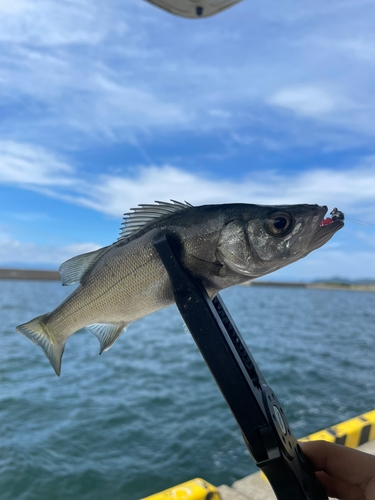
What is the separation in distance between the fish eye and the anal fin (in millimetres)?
621

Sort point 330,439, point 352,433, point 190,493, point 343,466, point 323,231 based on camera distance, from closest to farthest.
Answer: point 323,231
point 343,466
point 190,493
point 330,439
point 352,433

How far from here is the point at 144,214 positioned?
4.25 feet

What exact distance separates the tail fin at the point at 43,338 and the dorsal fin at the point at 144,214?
0.45 meters

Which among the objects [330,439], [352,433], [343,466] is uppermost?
[343,466]

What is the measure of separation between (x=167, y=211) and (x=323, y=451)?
4.13ft

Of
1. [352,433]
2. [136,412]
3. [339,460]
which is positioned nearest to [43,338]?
[339,460]

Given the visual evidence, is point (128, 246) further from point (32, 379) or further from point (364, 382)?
point (364, 382)

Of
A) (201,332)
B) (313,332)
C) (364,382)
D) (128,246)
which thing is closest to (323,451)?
(201,332)

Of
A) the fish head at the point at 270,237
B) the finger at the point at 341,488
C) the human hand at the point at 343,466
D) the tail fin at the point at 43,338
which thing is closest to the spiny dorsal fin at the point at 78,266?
the tail fin at the point at 43,338

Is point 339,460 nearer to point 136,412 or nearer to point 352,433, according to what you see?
point 352,433

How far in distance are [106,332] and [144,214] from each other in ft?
1.53

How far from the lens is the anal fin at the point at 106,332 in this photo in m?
1.27

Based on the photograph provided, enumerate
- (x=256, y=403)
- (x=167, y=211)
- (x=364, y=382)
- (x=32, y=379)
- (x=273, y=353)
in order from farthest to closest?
(x=273, y=353) < (x=364, y=382) < (x=32, y=379) < (x=167, y=211) < (x=256, y=403)

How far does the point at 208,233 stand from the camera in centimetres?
118
